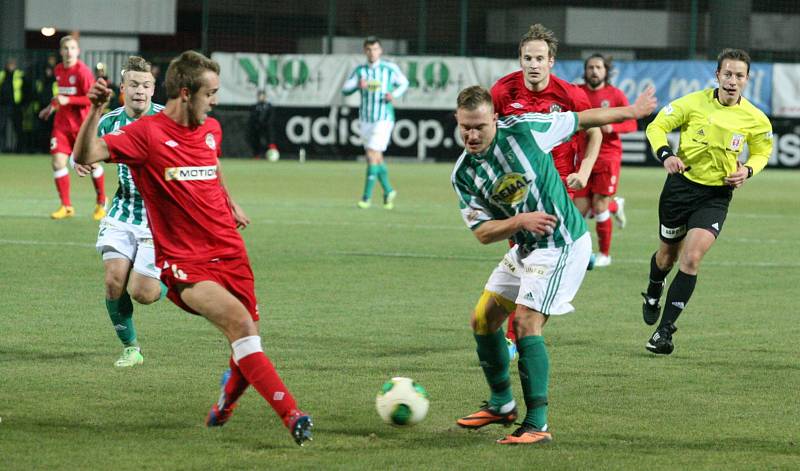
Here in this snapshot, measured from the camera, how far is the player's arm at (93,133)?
18.0 ft

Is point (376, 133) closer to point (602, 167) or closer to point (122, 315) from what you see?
point (602, 167)

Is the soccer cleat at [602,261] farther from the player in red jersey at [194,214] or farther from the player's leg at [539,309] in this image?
the player in red jersey at [194,214]

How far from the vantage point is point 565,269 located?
6.16 meters

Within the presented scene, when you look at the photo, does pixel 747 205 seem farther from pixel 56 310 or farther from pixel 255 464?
pixel 255 464

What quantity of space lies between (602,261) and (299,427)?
8.02 meters

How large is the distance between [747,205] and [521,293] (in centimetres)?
1564

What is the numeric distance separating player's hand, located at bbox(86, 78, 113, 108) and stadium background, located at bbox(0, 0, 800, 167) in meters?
25.8

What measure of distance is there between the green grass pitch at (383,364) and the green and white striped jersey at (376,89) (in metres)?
4.78

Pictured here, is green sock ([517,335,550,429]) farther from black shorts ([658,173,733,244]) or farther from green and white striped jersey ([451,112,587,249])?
black shorts ([658,173,733,244])

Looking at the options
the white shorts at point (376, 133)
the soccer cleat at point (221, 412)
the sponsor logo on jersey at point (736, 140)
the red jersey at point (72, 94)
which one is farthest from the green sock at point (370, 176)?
the soccer cleat at point (221, 412)

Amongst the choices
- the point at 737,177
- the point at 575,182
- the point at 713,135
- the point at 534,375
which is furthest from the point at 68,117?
the point at 534,375

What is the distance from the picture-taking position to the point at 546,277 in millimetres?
6102

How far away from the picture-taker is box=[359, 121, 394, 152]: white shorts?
1977 centimetres

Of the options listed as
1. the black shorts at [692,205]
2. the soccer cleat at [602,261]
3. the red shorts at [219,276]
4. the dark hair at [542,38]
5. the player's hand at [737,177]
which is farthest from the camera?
the soccer cleat at [602,261]
